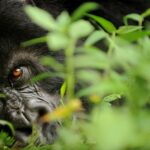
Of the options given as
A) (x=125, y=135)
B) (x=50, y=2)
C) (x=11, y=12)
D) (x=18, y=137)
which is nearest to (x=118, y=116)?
(x=125, y=135)

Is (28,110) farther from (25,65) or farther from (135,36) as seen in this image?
(135,36)

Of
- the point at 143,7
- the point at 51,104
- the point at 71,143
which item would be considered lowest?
the point at 51,104

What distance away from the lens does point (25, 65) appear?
2.63m

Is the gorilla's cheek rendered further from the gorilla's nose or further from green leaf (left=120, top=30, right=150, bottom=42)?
green leaf (left=120, top=30, right=150, bottom=42)

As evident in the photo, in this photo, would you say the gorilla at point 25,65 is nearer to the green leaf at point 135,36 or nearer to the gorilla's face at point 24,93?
the gorilla's face at point 24,93

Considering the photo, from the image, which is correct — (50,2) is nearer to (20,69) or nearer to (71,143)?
(20,69)

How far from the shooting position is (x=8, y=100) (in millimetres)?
2410

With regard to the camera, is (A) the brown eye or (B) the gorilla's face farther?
(A) the brown eye

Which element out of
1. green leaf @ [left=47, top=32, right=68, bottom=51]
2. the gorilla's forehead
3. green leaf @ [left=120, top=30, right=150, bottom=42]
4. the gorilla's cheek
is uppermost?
green leaf @ [left=47, top=32, right=68, bottom=51]

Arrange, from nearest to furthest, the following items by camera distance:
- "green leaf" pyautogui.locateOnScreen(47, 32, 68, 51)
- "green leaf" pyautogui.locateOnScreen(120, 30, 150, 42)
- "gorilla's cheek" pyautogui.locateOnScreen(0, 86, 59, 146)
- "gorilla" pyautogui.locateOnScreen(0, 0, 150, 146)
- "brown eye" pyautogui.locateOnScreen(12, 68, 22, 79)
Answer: "green leaf" pyautogui.locateOnScreen(47, 32, 68, 51) → "green leaf" pyautogui.locateOnScreen(120, 30, 150, 42) → "gorilla's cheek" pyautogui.locateOnScreen(0, 86, 59, 146) → "gorilla" pyautogui.locateOnScreen(0, 0, 150, 146) → "brown eye" pyautogui.locateOnScreen(12, 68, 22, 79)

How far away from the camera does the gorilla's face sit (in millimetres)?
2217

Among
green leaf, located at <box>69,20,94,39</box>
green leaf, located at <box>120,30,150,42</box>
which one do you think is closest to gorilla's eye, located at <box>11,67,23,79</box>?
green leaf, located at <box>120,30,150,42</box>

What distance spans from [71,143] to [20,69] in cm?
185

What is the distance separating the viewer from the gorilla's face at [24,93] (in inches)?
87.3
